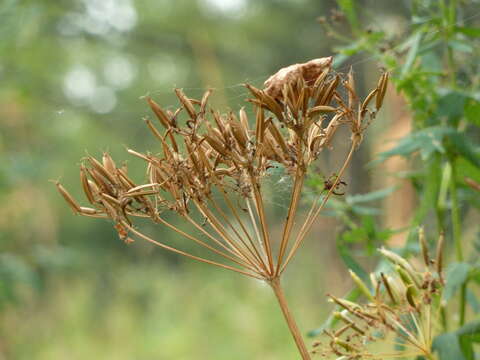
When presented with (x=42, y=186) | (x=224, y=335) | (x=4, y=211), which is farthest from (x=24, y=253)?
(x=42, y=186)

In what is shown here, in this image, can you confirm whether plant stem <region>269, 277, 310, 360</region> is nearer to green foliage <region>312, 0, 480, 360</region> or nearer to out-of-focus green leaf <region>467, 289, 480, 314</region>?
green foliage <region>312, 0, 480, 360</region>

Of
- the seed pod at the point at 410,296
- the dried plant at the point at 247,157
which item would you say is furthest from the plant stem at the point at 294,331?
the seed pod at the point at 410,296

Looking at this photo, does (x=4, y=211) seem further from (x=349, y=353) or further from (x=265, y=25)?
(x=349, y=353)

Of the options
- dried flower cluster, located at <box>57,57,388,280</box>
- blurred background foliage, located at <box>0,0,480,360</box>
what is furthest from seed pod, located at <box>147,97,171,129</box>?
blurred background foliage, located at <box>0,0,480,360</box>

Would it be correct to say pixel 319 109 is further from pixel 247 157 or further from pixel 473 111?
pixel 473 111

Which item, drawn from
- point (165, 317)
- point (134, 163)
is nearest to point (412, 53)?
point (134, 163)

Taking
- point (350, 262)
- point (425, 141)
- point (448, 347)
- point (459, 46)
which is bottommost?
point (448, 347)
